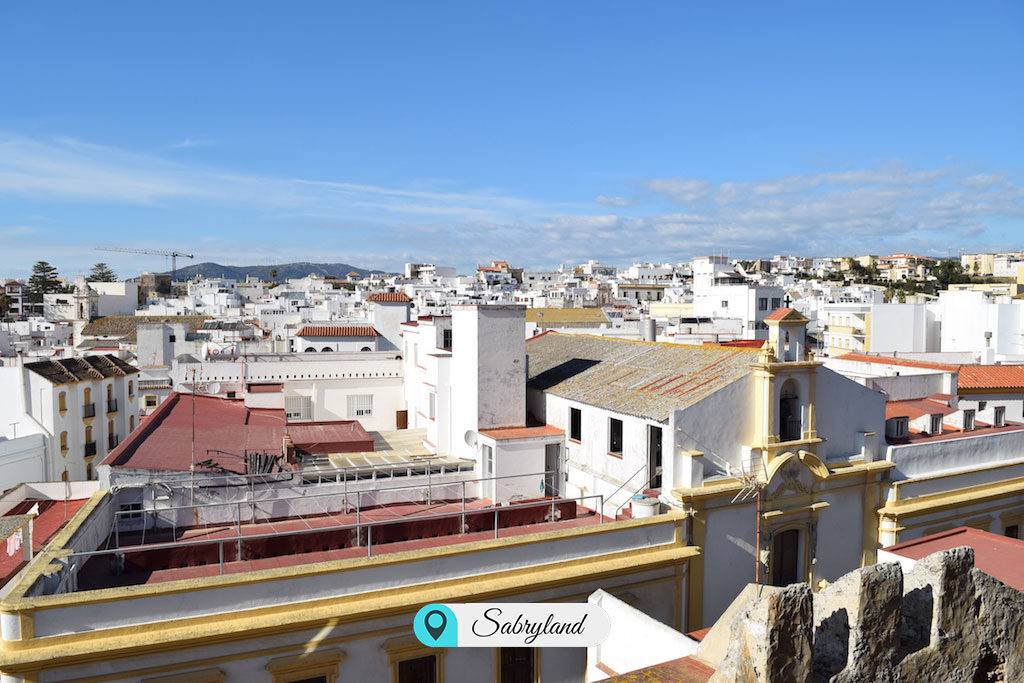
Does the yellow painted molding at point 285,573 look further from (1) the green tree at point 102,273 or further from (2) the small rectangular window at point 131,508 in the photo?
(1) the green tree at point 102,273

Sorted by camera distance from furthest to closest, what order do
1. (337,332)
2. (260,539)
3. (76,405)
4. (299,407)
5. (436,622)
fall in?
(337,332), (76,405), (299,407), (260,539), (436,622)

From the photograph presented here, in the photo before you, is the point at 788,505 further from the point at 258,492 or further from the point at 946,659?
the point at 258,492

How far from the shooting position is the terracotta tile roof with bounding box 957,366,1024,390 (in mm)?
26516

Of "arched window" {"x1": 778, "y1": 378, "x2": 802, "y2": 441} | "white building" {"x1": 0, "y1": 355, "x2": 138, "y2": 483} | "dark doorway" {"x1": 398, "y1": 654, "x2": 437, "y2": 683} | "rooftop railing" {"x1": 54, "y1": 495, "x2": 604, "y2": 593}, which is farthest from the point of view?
"white building" {"x1": 0, "y1": 355, "x2": 138, "y2": 483}

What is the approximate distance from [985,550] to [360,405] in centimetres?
2117

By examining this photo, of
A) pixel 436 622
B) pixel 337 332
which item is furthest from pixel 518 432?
pixel 337 332

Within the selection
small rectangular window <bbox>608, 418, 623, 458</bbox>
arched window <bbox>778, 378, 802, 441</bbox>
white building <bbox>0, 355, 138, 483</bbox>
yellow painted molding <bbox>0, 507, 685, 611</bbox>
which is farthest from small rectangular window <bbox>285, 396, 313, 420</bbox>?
arched window <bbox>778, 378, 802, 441</bbox>

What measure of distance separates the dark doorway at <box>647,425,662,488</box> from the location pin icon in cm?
662

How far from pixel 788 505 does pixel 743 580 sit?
2.08 m

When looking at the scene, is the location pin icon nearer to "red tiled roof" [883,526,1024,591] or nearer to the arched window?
"red tiled roof" [883,526,1024,591]

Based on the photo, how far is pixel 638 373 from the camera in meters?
18.9

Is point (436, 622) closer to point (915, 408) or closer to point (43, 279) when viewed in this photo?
point (915, 408)

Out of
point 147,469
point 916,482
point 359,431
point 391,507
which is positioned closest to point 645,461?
point 391,507

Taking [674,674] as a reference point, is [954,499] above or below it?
below
